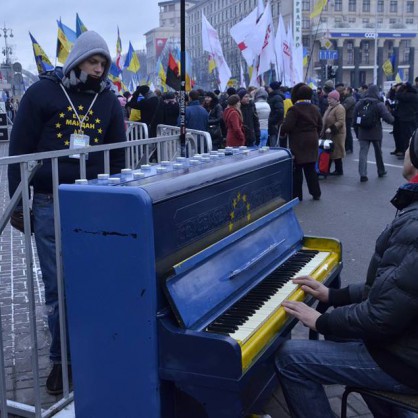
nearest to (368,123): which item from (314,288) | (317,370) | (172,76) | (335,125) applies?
(335,125)

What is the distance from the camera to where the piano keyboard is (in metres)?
2.51

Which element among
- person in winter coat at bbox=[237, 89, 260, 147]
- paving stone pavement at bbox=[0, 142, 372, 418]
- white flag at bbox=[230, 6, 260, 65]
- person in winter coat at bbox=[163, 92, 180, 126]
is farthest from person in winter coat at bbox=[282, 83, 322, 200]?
white flag at bbox=[230, 6, 260, 65]

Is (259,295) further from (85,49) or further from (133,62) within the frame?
(133,62)

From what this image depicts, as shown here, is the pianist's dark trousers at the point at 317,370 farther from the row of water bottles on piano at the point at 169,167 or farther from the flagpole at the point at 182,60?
the flagpole at the point at 182,60

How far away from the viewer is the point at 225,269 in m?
2.81

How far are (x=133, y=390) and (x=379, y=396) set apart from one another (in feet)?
3.48

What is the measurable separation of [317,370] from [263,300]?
448mm

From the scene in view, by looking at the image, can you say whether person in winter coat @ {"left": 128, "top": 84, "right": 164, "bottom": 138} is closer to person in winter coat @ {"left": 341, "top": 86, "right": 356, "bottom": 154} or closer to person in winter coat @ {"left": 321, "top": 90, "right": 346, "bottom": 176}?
person in winter coat @ {"left": 321, "top": 90, "right": 346, "bottom": 176}

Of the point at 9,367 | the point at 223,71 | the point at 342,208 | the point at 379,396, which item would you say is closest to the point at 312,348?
the point at 379,396

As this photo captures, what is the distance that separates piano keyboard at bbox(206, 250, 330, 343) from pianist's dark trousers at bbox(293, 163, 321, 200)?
234 inches

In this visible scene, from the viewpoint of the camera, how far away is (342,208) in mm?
9297

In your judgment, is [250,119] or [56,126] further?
[250,119]

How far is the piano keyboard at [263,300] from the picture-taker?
2.51 metres

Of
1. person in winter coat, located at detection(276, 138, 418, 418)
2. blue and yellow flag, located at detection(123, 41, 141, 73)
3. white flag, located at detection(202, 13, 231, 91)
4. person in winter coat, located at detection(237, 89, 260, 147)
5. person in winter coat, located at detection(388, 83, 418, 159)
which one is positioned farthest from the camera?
blue and yellow flag, located at detection(123, 41, 141, 73)
